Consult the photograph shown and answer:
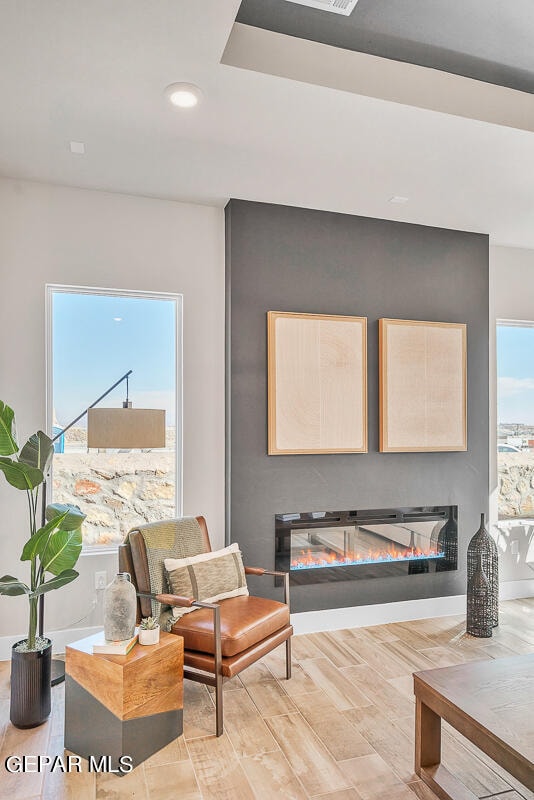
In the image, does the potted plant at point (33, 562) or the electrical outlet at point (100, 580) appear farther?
the electrical outlet at point (100, 580)

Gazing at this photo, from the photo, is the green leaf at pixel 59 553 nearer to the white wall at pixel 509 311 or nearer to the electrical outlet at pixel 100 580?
the electrical outlet at pixel 100 580

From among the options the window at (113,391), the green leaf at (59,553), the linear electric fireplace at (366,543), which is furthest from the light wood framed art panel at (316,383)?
the green leaf at (59,553)

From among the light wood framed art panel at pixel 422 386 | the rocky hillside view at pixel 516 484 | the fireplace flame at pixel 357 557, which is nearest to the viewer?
the fireplace flame at pixel 357 557

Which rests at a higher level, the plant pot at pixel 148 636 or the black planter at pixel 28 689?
the plant pot at pixel 148 636

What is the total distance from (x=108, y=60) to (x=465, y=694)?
2816 millimetres

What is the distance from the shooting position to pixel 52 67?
229cm

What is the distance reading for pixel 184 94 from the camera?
2.47 m

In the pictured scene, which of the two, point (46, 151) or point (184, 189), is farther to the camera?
point (184, 189)

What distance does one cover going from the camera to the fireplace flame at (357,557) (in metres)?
3.89

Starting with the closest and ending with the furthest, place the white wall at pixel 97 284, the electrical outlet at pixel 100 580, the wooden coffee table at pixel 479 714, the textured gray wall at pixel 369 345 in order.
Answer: the wooden coffee table at pixel 479 714, the white wall at pixel 97 284, the electrical outlet at pixel 100 580, the textured gray wall at pixel 369 345

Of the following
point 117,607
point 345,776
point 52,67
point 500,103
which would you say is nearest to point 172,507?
point 117,607

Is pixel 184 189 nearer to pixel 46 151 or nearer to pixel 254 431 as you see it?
pixel 46 151

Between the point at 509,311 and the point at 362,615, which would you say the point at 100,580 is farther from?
the point at 509,311

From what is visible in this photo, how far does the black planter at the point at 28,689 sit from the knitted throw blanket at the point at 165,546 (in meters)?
0.58
